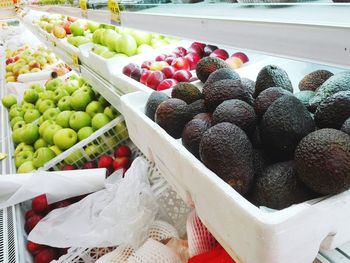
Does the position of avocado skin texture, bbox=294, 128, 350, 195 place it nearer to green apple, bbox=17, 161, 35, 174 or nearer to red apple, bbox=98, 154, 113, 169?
red apple, bbox=98, 154, 113, 169

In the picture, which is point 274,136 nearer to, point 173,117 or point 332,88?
point 332,88

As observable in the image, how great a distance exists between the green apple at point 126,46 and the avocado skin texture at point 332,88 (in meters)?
1.46

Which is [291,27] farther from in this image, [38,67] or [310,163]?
[38,67]

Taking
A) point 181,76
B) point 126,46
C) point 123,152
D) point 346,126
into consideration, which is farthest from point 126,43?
point 346,126

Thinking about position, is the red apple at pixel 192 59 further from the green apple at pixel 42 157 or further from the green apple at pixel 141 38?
the green apple at pixel 42 157

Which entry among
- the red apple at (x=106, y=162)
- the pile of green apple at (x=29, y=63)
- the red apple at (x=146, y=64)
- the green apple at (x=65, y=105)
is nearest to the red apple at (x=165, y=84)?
the red apple at (x=146, y=64)

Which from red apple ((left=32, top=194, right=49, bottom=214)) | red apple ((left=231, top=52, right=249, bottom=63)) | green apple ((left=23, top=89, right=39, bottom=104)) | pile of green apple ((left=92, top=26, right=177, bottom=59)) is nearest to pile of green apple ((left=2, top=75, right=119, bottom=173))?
green apple ((left=23, top=89, right=39, bottom=104))

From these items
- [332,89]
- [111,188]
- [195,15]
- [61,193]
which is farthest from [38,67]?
[332,89]

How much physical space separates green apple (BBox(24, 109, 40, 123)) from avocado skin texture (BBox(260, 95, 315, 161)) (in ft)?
7.61

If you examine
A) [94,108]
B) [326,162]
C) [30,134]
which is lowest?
[30,134]

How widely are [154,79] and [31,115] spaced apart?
1599mm

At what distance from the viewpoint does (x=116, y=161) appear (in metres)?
1.78

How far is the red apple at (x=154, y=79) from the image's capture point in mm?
1329

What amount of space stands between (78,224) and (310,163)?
1.08 metres
